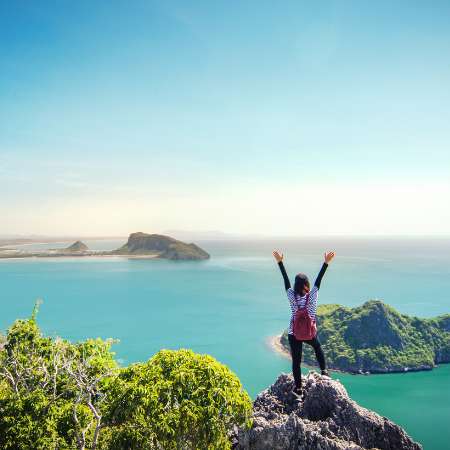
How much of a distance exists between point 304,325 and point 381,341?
5414cm

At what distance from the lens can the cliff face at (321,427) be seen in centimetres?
835

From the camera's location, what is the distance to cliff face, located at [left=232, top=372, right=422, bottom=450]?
8352mm

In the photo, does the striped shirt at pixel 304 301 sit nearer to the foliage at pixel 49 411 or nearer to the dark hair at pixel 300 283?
the dark hair at pixel 300 283

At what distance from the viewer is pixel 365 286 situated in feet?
382

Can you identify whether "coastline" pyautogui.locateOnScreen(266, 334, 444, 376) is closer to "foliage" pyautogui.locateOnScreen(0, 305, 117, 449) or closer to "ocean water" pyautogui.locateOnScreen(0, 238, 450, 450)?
"ocean water" pyautogui.locateOnScreen(0, 238, 450, 450)

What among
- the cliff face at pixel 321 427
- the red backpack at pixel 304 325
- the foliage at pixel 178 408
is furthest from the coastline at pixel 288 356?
the red backpack at pixel 304 325

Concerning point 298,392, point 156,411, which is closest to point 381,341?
point 298,392

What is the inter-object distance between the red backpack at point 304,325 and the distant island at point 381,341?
50.5 meters

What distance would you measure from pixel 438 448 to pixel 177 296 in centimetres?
7913

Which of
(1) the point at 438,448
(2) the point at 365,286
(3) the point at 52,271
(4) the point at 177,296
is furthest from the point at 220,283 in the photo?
(1) the point at 438,448

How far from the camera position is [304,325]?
805 centimetres

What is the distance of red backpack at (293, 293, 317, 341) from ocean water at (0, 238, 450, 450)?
765 centimetres

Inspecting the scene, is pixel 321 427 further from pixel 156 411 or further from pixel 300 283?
pixel 156 411

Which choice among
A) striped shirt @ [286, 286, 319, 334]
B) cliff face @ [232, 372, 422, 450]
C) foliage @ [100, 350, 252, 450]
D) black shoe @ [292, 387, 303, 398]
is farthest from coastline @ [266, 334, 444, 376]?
striped shirt @ [286, 286, 319, 334]
